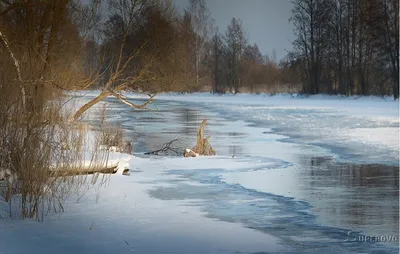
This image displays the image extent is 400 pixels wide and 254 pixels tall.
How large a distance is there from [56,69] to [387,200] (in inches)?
286

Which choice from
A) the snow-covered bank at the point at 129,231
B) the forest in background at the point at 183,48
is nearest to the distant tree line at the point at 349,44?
the forest in background at the point at 183,48

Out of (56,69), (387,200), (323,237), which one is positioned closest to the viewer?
(323,237)

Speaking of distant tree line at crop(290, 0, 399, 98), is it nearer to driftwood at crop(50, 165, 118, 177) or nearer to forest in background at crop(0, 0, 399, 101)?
forest in background at crop(0, 0, 399, 101)

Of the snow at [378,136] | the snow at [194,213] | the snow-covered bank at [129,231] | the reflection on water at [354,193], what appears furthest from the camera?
the snow at [378,136]

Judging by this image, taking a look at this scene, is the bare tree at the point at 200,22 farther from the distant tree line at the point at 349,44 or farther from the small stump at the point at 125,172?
the small stump at the point at 125,172

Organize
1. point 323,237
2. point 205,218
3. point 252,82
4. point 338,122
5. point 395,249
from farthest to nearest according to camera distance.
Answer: point 252,82 < point 338,122 < point 205,218 < point 323,237 < point 395,249

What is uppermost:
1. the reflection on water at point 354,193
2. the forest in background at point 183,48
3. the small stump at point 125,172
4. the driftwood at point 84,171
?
the forest in background at point 183,48

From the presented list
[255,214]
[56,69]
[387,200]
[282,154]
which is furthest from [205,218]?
[282,154]

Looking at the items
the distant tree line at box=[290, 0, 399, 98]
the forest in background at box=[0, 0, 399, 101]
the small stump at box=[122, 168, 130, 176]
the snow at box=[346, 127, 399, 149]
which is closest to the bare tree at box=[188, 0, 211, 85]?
Answer: the forest in background at box=[0, 0, 399, 101]

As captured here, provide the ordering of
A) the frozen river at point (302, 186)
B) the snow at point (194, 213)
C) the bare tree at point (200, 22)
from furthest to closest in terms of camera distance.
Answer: the bare tree at point (200, 22), the frozen river at point (302, 186), the snow at point (194, 213)

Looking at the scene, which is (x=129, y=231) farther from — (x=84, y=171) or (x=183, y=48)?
(x=183, y=48)

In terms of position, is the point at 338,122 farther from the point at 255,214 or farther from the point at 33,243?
the point at 33,243

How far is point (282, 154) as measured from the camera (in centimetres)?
1723

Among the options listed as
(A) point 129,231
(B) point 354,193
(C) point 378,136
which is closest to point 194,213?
(A) point 129,231
